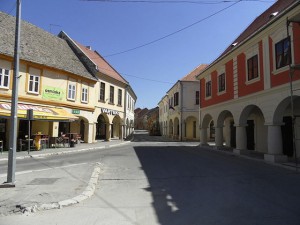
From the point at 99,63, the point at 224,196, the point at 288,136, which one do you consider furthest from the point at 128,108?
the point at 224,196

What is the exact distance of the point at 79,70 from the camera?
82.7ft

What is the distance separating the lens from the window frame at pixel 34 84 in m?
20.0

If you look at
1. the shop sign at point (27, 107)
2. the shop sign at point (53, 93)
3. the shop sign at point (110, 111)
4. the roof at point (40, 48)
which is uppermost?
the roof at point (40, 48)

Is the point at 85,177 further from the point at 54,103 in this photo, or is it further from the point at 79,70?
the point at 79,70

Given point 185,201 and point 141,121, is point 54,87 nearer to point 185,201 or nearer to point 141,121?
point 185,201

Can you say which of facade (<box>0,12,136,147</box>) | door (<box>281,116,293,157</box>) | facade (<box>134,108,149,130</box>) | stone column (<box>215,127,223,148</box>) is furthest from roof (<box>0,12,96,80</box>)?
facade (<box>134,108,149,130</box>)

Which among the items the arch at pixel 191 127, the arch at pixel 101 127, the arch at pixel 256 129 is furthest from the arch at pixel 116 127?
the arch at pixel 256 129

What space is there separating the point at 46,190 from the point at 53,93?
52.1 ft

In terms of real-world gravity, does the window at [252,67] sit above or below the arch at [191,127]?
above

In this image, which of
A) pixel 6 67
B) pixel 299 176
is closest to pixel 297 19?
pixel 299 176

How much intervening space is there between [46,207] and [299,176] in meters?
8.80

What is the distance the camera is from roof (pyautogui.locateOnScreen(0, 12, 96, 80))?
19.7 metres

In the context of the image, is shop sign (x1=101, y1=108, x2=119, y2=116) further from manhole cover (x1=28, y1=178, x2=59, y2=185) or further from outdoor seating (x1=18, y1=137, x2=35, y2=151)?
manhole cover (x1=28, y1=178, x2=59, y2=185)

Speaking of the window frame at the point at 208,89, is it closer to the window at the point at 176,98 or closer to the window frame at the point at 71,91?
the window frame at the point at 71,91
